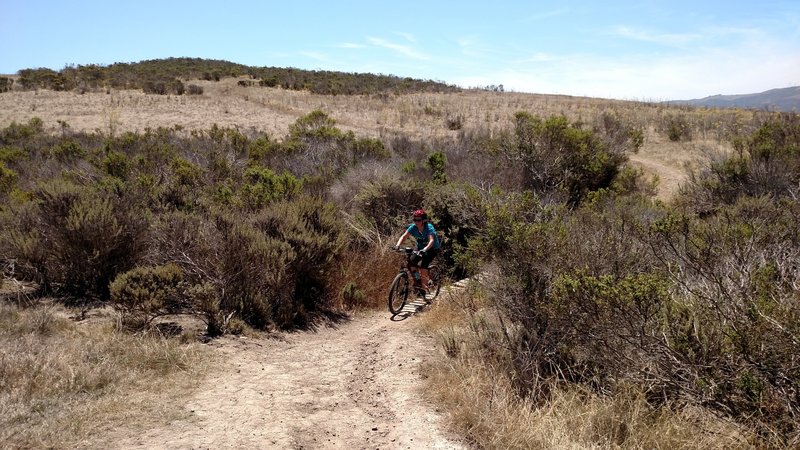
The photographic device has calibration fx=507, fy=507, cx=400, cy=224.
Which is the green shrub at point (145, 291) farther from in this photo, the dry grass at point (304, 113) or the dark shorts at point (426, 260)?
the dry grass at point (304, 113)

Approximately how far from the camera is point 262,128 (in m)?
26.2

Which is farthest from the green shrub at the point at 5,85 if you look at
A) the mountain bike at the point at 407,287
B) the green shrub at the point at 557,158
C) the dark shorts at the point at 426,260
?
the dark shorts at the point at 426,260

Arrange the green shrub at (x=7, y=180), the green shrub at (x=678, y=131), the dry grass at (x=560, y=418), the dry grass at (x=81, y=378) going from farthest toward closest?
the green shrub at (x=678, y=131) → the green shrub at (x=7, y=180) → the dry grass at (x=81, y=378) → the dry grass at (x=560, y=418)

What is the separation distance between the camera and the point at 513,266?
18.0 ft

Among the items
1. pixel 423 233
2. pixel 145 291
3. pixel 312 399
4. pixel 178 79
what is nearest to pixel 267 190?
pixel 423 233

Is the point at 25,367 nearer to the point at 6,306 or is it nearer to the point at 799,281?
the point at 6,306

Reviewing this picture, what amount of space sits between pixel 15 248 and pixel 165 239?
2127mm

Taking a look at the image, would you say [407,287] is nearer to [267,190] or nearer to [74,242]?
[267,190]

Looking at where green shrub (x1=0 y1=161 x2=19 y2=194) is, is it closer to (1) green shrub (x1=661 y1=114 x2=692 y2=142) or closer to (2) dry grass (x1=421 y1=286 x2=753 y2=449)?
(2) dry grass (x1=421 y1=286 x2=753 y2=449)

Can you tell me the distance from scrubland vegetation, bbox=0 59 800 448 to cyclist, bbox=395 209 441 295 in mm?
974

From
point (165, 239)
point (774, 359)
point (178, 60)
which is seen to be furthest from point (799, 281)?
point (178, 60)

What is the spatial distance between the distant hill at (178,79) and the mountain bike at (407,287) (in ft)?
107

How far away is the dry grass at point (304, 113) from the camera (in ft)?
78.9

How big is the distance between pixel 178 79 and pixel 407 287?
1664 inches
